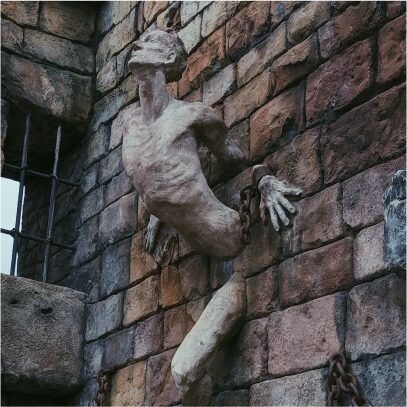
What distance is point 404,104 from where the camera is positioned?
3.35 metres

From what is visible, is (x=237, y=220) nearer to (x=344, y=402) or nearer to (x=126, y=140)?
(x=126, y=140)

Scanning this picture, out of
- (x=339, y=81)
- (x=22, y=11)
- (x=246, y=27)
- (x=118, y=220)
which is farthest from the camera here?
(x=22, y=11)

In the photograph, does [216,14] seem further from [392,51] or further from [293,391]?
[293,391]

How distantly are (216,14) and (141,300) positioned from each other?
1.57 m

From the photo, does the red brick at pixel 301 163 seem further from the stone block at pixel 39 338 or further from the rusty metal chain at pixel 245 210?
the stone block at pixel 39 338

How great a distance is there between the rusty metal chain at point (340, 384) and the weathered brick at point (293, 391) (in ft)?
0.26

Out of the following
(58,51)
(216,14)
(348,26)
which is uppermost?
(58,51)

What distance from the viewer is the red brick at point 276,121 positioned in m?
3.92

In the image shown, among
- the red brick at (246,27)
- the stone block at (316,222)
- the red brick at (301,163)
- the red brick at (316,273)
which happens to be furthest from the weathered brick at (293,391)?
the red brick at (246,27)

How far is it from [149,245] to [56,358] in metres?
0.92

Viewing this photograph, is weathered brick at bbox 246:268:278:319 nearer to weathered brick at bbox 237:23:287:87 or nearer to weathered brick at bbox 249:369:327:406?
weathered brick at bbox 249:369:327:406

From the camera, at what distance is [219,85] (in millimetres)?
4547

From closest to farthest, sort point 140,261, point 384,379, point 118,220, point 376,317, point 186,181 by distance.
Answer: point 384,379, point 376,317, point 186,181, point 140,261, point 118,220

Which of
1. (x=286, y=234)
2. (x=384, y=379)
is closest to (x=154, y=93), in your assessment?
(x=286, y=234)
